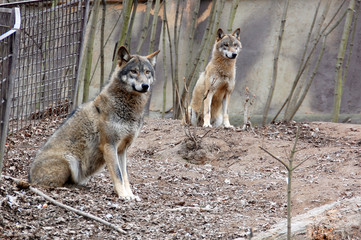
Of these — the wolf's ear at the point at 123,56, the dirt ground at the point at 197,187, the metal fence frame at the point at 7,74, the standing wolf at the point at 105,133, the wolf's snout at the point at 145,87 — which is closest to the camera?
the metal fence frame at the point at 7,74

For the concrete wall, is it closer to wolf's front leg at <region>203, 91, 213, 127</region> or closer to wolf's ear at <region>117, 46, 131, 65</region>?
wolf's front leg at <region>203, 91, 213, 127</region>

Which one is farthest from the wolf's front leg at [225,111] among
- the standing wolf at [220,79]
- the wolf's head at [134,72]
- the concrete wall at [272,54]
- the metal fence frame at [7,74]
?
the metal fence frame at [7,74]

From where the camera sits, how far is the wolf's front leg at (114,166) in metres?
5.88

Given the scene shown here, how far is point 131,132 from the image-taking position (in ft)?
19.8

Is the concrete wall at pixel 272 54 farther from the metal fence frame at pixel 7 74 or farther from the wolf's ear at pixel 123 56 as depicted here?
the metal fence frame at pixel 7 74

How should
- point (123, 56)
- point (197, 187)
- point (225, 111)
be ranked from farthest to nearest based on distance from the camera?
point (225, 111) < point (197, 187) < point (123, 56)

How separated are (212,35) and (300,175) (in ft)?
16.0

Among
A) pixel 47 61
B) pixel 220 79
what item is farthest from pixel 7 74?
pixel 220 79

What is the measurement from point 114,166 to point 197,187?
4.38 ft

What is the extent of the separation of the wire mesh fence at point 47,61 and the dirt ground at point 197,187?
400mm

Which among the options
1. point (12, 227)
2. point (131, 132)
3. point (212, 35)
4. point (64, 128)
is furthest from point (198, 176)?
point (212, 35)

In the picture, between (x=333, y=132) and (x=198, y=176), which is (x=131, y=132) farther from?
(x=333, y=132)

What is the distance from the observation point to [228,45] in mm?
10688

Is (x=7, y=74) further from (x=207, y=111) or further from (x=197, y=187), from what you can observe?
(x=207, y=111)
